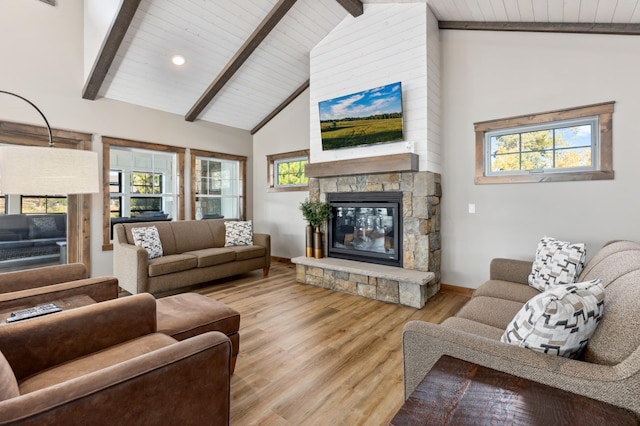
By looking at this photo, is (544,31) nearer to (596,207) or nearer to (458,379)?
(596,207)

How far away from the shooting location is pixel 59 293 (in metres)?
2.01

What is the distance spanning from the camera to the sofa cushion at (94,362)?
4.05 feet

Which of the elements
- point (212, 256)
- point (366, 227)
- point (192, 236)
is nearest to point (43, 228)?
point (192, 236)

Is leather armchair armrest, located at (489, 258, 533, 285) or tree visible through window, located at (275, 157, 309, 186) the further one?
Answer: tree visible through window, located at (275, 157, 309, 186)

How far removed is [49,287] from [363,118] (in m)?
3.41

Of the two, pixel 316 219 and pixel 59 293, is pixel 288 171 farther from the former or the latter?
pixel 59 293

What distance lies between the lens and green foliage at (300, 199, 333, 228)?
4293 millimetres

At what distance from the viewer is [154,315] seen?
1.74 metres

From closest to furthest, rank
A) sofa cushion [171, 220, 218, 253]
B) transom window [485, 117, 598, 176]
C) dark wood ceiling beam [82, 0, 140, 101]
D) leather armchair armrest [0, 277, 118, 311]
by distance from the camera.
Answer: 1. leather armchair armrest [0, 277, 118, 311]
2. transom window [485, 117, 598, 176]
3. dark wood ceiling beam [82, 0, 140, 101]
4. sofa cushion [171, 220, 218, 253]

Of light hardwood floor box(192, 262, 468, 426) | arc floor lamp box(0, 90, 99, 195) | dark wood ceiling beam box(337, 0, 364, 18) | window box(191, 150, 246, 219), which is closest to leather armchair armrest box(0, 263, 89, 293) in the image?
arc floor lamp box(0, 90, 99, 195)

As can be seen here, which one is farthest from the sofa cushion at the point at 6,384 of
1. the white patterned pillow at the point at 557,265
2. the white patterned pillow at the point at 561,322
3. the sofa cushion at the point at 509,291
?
the white patterned pillow at the point at 557,265

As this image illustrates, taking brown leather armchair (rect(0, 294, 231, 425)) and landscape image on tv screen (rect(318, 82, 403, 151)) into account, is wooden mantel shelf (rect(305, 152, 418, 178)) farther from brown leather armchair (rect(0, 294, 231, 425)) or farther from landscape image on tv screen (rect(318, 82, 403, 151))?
brown leather armchair (rect(0, 294, 231, 425))

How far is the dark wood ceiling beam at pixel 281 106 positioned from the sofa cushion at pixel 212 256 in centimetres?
282

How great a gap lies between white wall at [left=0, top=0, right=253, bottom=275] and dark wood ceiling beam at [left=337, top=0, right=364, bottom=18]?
329 cm
